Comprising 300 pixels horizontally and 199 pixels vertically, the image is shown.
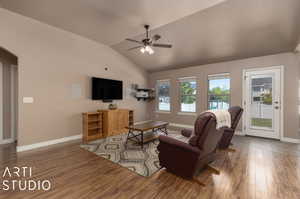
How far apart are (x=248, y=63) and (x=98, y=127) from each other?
212 inches

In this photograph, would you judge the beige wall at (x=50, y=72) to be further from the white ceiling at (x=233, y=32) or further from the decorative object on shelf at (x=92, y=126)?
the white ceiling at (x=233, y=32)

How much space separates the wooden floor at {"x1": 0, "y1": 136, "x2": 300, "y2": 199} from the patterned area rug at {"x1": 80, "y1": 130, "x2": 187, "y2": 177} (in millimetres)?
155

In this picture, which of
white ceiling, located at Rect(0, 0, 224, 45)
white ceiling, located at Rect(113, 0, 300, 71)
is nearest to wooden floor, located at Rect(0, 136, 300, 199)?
white ceiling, located at Rect(113, 0, 300, 71)

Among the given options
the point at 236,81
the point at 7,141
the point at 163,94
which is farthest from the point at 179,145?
the point at 163,94

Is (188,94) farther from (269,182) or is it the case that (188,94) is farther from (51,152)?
(51,152)

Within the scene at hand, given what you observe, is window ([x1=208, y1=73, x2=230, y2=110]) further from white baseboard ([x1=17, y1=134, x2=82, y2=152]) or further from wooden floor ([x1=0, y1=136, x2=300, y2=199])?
white baseboard ([x1=17, y1=134, x2=82, y2=152])

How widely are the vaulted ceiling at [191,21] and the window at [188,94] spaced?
4.78 feet

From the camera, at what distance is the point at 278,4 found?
264 cm

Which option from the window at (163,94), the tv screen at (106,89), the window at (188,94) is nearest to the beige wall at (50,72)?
the tv screen at (106,89)

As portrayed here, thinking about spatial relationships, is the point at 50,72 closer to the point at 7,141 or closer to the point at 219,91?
the point at 7,141

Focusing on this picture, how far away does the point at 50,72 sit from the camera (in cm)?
371

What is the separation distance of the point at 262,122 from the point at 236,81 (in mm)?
1547

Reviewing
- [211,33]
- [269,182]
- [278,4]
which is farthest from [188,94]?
[269,182]

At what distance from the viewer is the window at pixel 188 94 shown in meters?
5.85
